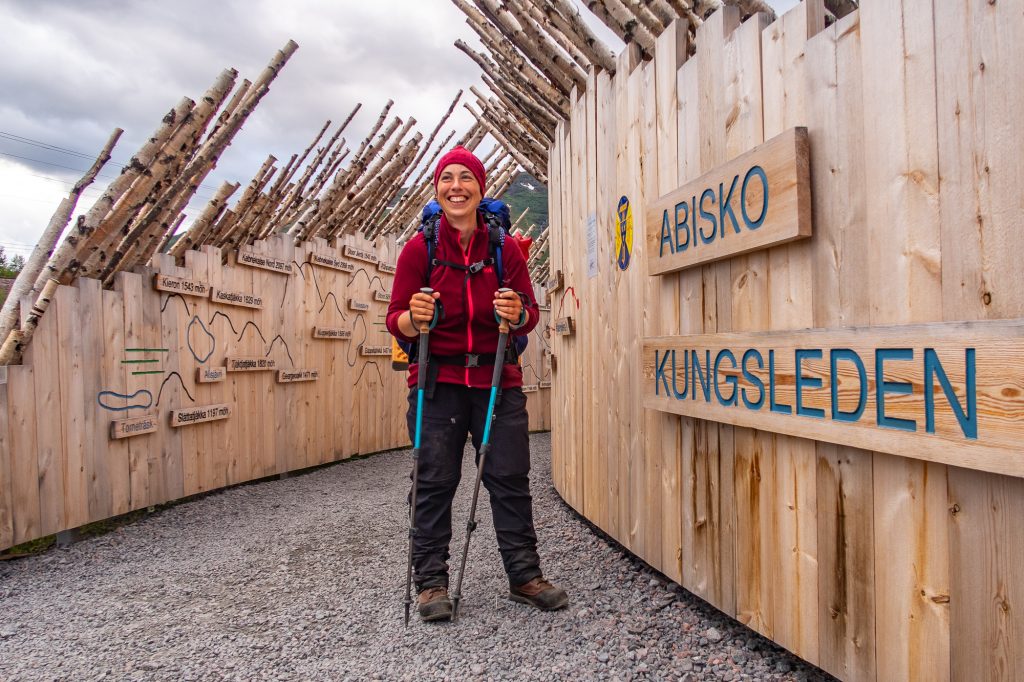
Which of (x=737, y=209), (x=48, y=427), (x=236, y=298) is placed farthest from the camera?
(x=236, y=298)

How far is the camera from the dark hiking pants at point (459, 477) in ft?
9.02

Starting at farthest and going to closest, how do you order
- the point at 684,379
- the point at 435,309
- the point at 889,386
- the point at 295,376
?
1. the point at 295,376
2. the point at 435,309
3. the point at 684,379
4. the point at 889,386

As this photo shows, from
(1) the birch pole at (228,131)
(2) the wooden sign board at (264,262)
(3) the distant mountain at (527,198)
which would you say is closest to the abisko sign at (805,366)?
(1) the birch pole at (228,131)

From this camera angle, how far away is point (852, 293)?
1846 mm

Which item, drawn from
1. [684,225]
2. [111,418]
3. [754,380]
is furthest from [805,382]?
[111,418]

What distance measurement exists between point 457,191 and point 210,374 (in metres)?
3.30

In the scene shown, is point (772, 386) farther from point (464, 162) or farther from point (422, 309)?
point (464, 162)

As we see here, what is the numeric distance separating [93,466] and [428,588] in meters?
2.68

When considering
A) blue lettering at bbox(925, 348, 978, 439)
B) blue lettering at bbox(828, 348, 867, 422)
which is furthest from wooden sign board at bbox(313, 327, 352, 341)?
blue lettering at bbox(925, 348, 978, 439)

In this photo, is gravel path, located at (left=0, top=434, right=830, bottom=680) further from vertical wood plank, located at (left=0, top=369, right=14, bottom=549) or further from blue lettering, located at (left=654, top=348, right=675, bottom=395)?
blue lettering, located at (left=654, top=348, right=675, bottom=395)

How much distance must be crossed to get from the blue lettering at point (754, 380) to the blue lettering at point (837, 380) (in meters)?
0.29

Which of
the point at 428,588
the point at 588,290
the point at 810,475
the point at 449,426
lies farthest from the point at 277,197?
the point at 810,475

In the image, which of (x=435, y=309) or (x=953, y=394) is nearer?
(x=953, y=394)

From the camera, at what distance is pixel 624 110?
10.6ft
